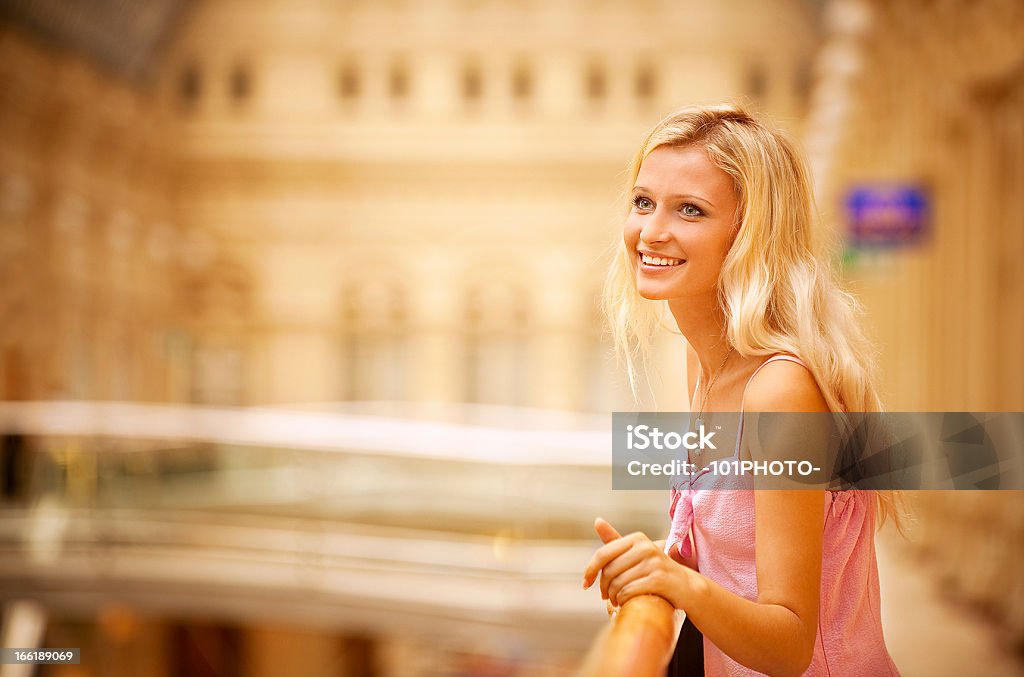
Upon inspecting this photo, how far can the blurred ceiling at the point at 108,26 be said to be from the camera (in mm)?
18484

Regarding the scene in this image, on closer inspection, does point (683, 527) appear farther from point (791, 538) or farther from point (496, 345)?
point (496, 345)

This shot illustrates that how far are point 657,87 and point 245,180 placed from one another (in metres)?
10.4

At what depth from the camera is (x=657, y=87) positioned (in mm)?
27078

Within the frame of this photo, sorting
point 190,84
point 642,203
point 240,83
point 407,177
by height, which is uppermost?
point 240,83

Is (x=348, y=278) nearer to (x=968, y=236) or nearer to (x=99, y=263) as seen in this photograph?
(x=99, y=263)

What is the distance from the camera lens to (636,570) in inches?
42.0

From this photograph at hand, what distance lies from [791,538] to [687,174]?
1.32ft

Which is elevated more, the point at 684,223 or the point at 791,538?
the point at 684,223

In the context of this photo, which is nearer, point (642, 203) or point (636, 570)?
point (636, 570)

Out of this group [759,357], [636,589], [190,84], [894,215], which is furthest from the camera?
[190,84]

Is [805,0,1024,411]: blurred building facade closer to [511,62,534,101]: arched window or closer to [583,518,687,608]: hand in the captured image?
[583,518,687,608]: hand

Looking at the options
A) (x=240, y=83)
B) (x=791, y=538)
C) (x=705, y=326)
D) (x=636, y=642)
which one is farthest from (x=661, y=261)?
(x=240, y=83)

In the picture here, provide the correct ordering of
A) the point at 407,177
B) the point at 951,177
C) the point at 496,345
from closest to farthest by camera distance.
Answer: the point at 951,177, the point at 407,177, the point at 496,345

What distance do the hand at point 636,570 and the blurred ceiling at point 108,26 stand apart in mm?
18363
